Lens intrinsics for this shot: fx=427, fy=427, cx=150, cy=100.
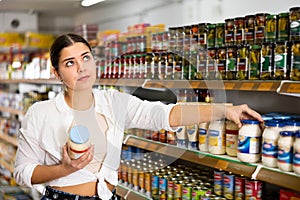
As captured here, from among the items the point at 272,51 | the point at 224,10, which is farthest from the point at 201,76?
the point at 224,10

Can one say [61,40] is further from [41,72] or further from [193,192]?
[41,72]

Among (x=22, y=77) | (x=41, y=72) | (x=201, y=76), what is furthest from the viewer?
(x=22, y=77)

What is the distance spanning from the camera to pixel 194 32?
264cm

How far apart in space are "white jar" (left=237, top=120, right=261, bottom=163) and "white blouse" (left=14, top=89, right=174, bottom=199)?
40 centimetres

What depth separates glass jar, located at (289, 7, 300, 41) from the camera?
1.99 metres

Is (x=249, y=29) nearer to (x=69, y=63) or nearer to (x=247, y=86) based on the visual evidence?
(x=247, y=86)

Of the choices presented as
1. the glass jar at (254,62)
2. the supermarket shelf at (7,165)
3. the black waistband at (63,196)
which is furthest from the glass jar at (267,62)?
the supermarket shelf at (7,165)

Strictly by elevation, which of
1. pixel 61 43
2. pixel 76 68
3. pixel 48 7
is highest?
pixel 48 7

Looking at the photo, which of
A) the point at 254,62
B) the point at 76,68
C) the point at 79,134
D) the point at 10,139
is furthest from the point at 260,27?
the point at 10,139

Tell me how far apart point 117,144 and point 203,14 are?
2.08 meters

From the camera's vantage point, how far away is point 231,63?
2316 millimetres

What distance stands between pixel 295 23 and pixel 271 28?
16cm

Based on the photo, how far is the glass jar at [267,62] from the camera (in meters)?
2.10

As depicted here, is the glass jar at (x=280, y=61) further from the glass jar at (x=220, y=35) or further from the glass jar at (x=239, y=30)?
the glass jar at (x=220, y=35)
